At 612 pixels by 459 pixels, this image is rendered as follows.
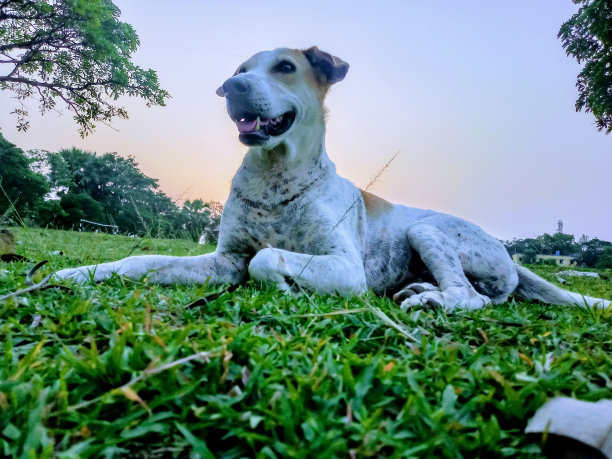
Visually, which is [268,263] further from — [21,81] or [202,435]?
[21,81]

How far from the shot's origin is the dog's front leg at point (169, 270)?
2668 mm

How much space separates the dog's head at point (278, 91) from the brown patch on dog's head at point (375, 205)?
2.75 feet

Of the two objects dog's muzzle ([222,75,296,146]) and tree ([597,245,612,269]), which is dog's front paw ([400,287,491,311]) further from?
tree ([597,245,612,269])

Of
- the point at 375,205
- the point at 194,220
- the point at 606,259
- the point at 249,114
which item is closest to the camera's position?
the point at 249,114

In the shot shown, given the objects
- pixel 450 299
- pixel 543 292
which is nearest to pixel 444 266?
pixel 450 299

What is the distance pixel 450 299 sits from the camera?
2900mm

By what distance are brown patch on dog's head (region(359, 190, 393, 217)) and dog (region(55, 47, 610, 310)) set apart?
2 centimetres

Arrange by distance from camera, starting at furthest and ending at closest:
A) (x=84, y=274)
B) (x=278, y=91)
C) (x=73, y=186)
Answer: (x=73, y=186)
(x=278, y=91)
(x=84, y=274)

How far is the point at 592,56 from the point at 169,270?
59.9ft

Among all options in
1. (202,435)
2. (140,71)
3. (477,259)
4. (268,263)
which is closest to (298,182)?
(268,263)

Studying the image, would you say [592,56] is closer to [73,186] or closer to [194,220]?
[194,220]

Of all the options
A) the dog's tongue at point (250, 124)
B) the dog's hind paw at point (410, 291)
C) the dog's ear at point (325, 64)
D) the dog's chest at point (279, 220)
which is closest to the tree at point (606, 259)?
the dog's hind paw at point (410, 291)

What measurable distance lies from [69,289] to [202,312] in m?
0.65

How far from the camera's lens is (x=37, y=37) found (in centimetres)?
1745
